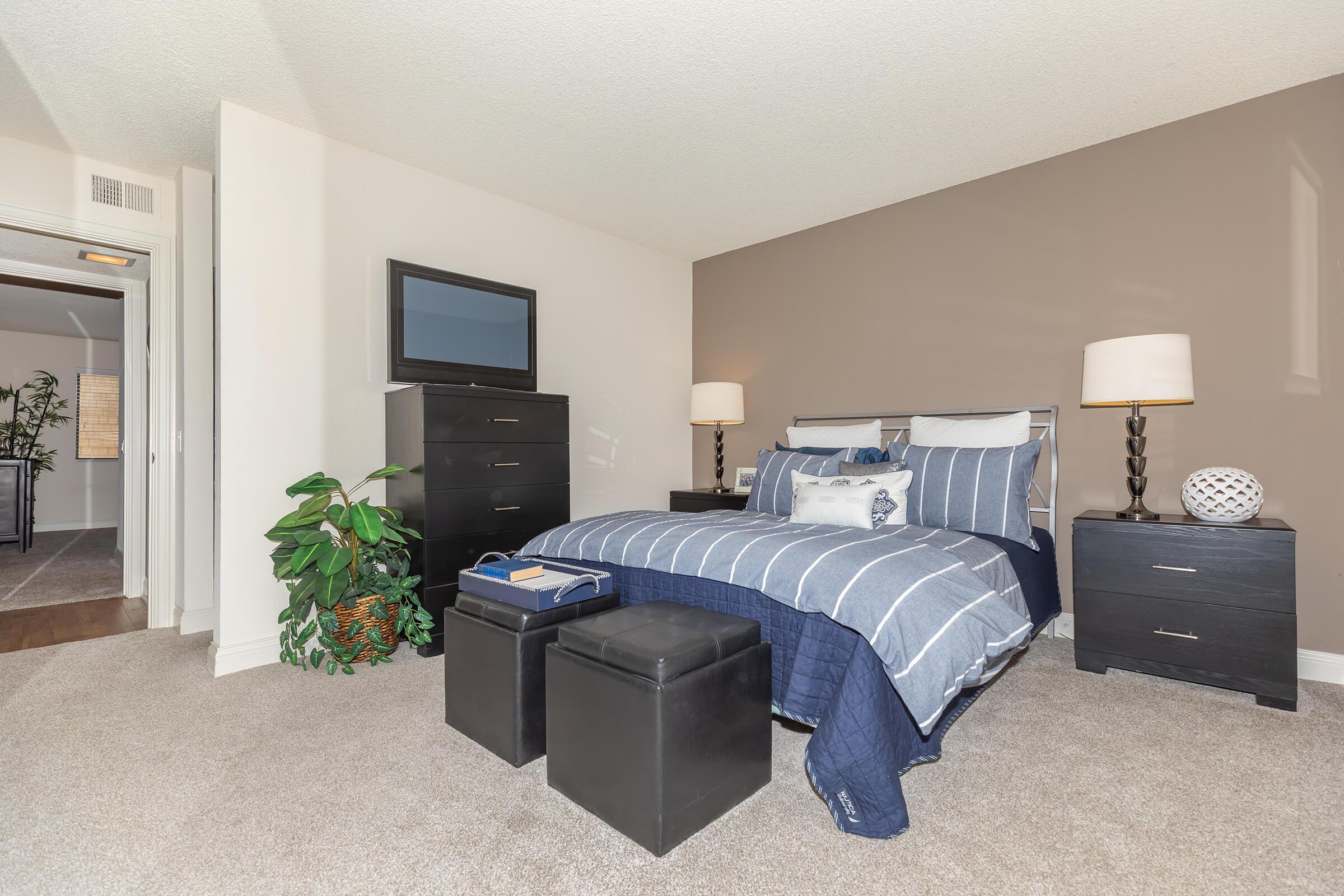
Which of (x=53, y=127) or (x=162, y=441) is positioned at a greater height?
(x=53, y=127)

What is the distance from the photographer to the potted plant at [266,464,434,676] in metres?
2.65

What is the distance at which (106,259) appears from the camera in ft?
11.5

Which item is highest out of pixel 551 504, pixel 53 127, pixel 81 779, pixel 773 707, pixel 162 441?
pixel 53 127

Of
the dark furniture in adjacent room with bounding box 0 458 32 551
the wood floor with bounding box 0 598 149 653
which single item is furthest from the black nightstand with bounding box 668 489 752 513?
the dark furniture in adjacent room with bounding box 0 458 32 551

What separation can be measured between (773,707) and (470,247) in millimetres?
2933

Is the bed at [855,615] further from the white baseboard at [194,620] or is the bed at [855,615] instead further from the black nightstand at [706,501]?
the white baseboard at [194,620]

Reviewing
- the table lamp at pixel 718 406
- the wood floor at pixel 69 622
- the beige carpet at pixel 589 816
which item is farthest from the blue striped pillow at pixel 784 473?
the wood floor at pixel 69 622

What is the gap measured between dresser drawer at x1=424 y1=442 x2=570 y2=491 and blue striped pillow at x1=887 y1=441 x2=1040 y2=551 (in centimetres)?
182

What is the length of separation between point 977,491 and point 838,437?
95 centimetres

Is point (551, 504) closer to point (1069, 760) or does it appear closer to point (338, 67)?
point (338, 67)

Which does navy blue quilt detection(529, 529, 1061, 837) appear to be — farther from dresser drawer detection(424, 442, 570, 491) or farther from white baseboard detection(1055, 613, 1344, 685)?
white baseboard detection(1055, 613, 1344, 685)

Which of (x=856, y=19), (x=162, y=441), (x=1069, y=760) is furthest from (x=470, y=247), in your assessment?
(x=1069, y=760)

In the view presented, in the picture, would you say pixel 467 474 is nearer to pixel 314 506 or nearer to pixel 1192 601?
pixel 314 506

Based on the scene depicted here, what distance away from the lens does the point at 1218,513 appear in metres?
2.46
